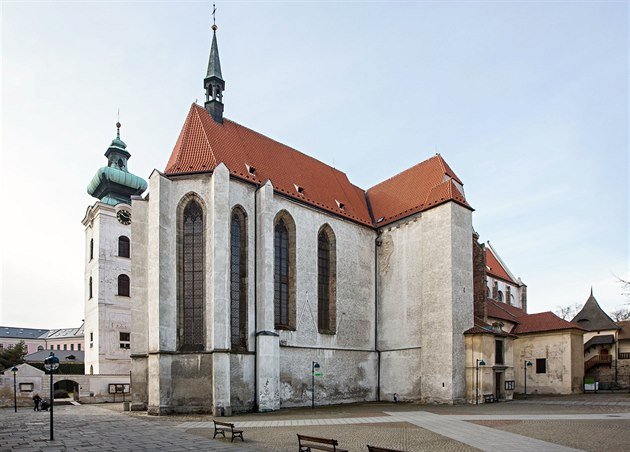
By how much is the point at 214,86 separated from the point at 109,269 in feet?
59.2

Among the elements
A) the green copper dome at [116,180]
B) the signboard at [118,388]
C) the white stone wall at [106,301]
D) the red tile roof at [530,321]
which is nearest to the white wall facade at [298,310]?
the red tile roof at [530,321]

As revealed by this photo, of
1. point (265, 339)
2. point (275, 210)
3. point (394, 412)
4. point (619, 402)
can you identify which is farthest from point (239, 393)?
point (619, 402)

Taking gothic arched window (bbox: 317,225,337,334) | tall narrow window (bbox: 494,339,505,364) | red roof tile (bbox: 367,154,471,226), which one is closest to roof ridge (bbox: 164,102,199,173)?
gothic arched window (bbox: 317,225,337,334)

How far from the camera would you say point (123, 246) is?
40.9 metres

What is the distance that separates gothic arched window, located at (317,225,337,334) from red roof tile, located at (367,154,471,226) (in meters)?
4.86

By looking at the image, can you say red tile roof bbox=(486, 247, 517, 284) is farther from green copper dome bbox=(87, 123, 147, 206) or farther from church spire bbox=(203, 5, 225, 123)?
green copper dome bbox=(87, 123, 147, 206)

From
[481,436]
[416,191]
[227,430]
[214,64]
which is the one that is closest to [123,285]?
[214,64]

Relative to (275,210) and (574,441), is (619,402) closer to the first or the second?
(574,441)

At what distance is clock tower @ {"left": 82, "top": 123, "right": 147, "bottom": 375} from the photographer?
38219 mm

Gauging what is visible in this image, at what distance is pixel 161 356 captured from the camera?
908 inches

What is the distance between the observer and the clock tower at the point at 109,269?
1505 inches

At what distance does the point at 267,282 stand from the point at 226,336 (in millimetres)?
3500

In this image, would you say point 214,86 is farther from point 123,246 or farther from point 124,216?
point 123,246

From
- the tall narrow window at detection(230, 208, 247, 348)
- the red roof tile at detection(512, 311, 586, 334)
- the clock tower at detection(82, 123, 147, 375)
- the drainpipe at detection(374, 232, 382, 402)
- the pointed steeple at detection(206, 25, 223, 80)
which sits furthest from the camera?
the clock tower at detection(82, 123, 147, 375)
